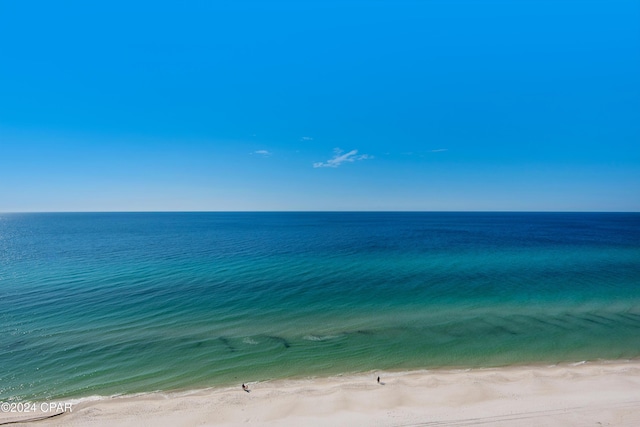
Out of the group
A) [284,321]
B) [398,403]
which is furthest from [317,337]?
[398,403]

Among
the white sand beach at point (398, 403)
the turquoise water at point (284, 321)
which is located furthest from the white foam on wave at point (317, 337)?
the white sand beach at point (398, 403)

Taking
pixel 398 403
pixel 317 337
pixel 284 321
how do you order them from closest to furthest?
pixel 398 403 → pixel 317 337 → pixel 284 321

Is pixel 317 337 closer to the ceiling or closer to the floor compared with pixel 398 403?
closer to the floor

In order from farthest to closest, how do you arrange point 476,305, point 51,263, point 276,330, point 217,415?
point 51,263, point 476,305, point 276,330, point 217,415

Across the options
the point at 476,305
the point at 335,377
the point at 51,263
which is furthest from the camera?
the point at 51,263

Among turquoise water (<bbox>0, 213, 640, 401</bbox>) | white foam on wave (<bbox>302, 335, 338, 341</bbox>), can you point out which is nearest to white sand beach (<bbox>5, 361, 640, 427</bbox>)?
turquoise water (<bbox>0, 213, 640, 401</bbox>)

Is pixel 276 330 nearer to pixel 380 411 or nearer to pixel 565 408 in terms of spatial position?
pixel 380 411

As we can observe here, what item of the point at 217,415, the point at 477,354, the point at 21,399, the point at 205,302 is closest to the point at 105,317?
the point at 205,302

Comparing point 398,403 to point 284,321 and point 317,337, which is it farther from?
point 284,321

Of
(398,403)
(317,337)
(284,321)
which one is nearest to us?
(398,403)

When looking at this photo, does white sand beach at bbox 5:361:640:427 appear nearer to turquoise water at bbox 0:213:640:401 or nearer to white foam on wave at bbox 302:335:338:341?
turquoise water at bbox 0:213:640:401
